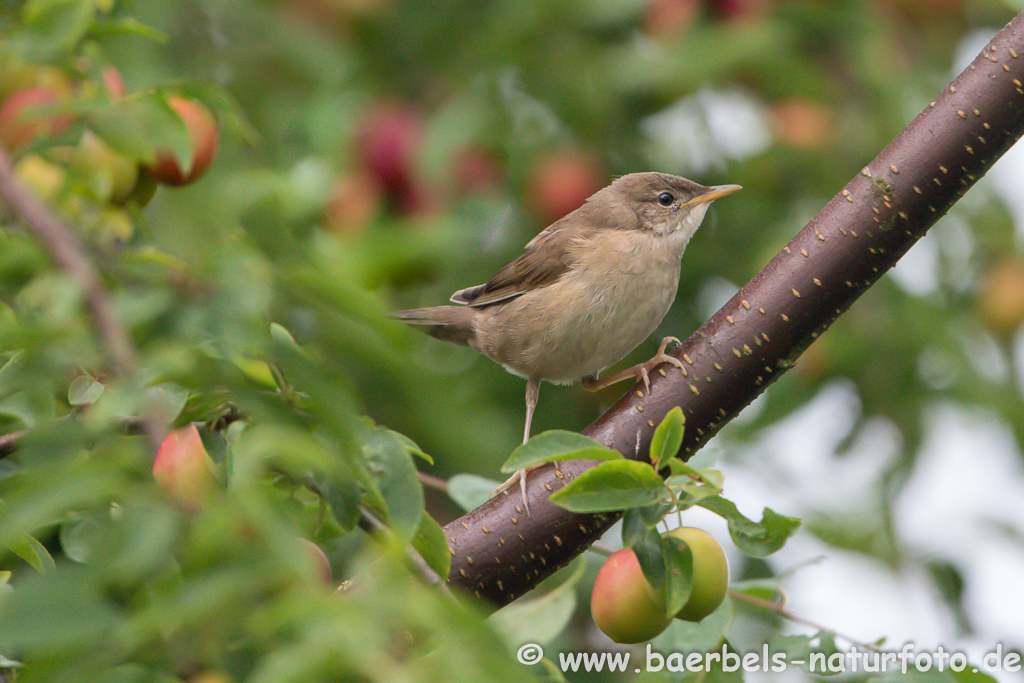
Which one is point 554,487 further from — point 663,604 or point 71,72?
point 71,72

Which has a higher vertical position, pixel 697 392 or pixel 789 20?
pixel 789 20

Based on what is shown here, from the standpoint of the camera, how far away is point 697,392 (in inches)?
98.0

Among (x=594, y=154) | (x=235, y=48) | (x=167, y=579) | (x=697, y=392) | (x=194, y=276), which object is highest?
(x=194, y=276)

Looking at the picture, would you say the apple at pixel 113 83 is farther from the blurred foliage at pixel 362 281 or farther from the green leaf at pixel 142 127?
the green leaf at pixel 142 127

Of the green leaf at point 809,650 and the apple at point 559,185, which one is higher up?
the green leaf at point 809,650

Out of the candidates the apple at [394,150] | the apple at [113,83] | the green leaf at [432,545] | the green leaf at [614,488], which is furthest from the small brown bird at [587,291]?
the green leaf at [432,545]

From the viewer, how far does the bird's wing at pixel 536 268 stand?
4035 mm

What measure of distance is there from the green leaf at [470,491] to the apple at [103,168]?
4.01 feet

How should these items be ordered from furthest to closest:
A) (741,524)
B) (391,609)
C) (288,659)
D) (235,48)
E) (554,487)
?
1. (235,48)
2. (554,487)
3. (741,524)
4. (391,609)
5. (288,659)

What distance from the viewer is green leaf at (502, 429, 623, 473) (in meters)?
1.80

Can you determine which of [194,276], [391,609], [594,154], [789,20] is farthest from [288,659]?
[789,20]

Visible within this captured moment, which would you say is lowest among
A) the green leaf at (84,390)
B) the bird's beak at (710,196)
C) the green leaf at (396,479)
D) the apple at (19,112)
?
the apple at (19,112)

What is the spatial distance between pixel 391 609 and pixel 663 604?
3.47 ft

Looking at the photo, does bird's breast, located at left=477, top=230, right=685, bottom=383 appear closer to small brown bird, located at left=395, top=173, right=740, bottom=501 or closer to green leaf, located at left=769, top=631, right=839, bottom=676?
small brown bird, located at left=395, top=173, right=740, bottom=501
